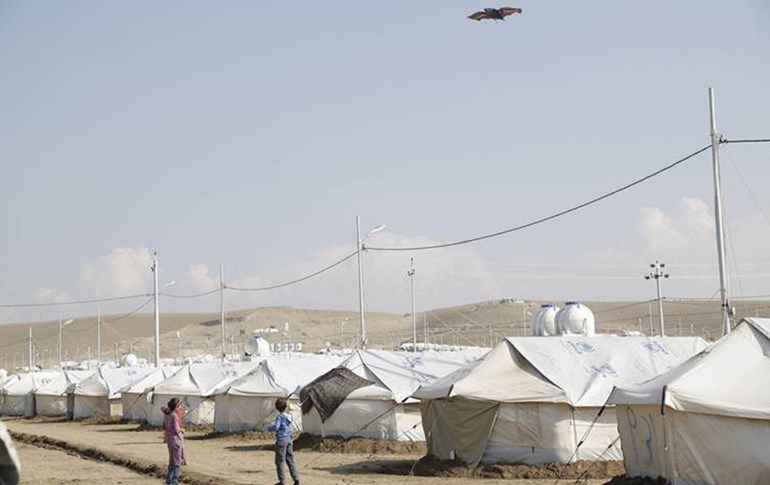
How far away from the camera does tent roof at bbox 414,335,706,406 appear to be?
2498 cm

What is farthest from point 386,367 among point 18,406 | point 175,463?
point 18,406

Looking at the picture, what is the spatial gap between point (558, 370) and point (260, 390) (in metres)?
14.7

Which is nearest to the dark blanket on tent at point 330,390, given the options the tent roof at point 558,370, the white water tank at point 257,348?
the tent roof at point 558,370

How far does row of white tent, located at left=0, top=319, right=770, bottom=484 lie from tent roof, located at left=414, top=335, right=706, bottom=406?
1.2 inches

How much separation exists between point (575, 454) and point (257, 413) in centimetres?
1586

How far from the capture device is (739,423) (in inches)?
694

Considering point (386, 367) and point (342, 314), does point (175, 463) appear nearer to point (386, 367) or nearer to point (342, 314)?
point (386, 367)

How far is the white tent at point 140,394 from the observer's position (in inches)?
1970

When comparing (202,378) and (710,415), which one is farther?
(202,378)

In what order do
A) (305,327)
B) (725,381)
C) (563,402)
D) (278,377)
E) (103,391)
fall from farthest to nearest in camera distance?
(305,327) < (103,391) < (278,377) < (563,402) < (725,381)

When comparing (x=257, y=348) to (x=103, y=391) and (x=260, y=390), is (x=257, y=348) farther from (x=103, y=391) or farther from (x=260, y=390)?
(x=260, y=390)

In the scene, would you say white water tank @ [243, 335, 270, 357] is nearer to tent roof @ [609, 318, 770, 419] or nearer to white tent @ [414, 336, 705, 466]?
white tent @ [414, 336, 705, 466]

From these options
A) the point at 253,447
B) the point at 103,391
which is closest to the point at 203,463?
the point at 253,447

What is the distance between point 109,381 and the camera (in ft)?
181
